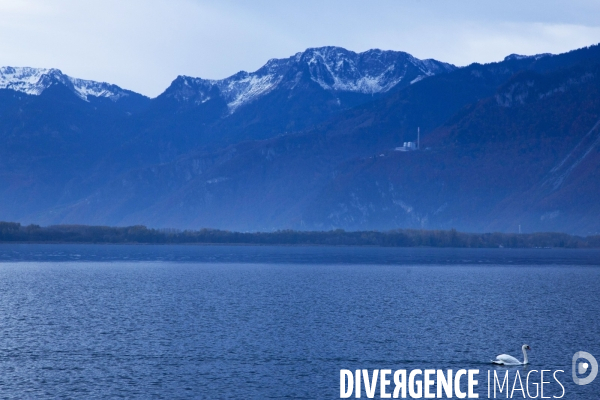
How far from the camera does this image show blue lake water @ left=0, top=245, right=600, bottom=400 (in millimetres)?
61719

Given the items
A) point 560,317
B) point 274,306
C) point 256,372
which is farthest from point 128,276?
point 256,372

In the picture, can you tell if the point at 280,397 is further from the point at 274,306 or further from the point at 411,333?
the point at 274,306

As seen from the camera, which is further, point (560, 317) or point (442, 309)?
point (442, 309)

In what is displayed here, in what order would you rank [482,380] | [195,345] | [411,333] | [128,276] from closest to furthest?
1. [482,380]
2. [195,345]
3. [411,333]
4. [128,276]

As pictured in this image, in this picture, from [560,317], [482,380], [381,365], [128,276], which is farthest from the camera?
[128,276]

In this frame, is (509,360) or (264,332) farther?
(264,332)

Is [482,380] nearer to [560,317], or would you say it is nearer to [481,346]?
[481,346]

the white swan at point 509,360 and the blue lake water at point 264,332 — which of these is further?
the white swan at point 509,360

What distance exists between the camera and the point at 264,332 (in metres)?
83.1

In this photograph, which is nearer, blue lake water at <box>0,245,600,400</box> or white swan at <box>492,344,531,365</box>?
blue lake water at <box>0,245,600,400</box>

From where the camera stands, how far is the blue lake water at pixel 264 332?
6172cm

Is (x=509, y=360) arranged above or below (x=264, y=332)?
below

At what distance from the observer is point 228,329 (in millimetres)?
84625

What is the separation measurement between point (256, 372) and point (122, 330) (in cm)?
2371
